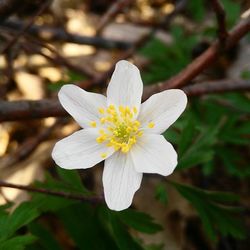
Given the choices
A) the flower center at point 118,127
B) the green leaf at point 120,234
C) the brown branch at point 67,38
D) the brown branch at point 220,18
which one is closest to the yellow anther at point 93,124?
the flower center at point 118,127

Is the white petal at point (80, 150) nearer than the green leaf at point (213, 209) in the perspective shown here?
Yes

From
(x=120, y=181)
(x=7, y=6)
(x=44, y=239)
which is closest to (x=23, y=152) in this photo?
(x=44, y=239)

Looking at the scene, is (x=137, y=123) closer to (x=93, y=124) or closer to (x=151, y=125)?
(x=151, y=125)

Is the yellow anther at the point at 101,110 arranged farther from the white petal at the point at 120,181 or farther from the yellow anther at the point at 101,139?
the white petal at the point at 120,181

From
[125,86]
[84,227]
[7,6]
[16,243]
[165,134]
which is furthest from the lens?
[165,134]

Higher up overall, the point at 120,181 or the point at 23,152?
the point at 120,181

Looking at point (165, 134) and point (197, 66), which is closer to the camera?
point (165, 134)

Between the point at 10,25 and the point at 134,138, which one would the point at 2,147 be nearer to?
the point at 10,25
